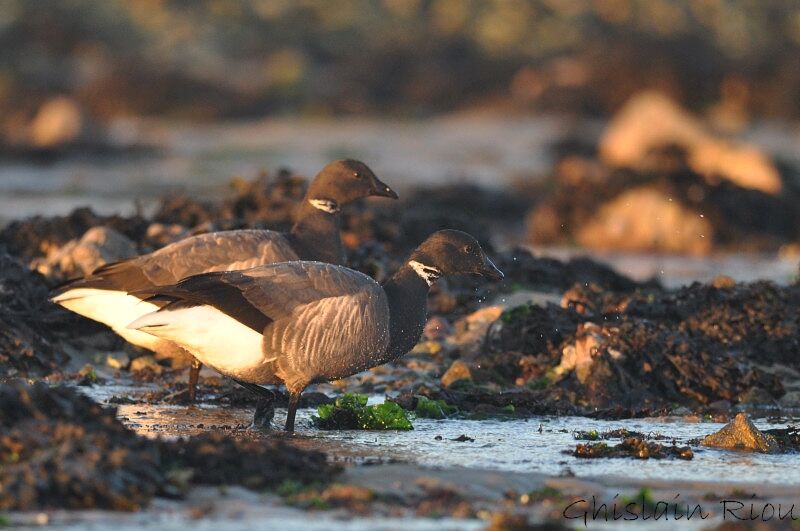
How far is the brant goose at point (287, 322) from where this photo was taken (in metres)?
8.71

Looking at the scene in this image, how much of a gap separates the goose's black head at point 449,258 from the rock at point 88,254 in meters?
3.46

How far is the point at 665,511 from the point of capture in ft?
22.1

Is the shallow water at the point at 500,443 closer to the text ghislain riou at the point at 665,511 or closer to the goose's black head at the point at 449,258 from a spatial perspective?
the text ghislain riou at the point at 665,511

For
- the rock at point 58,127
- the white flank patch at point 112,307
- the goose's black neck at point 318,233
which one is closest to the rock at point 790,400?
the goose's black neck at point 318,233

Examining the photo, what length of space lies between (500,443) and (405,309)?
3.75ft

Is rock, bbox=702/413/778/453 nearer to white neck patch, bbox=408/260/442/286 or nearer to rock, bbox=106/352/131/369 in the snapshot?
white neck patch, bbox=408/260/442/286

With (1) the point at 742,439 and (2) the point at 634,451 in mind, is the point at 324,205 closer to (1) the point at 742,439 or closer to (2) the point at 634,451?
(2) the point at 634,451

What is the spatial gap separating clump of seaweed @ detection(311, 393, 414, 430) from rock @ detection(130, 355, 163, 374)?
7.55 ft

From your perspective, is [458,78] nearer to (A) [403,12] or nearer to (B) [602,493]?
(A) [403,12]

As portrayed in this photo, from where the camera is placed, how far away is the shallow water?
7.67 m

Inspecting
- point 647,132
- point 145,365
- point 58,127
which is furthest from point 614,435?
point 58,127

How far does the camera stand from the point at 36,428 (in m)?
6.75

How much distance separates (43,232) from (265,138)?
59.1 feet

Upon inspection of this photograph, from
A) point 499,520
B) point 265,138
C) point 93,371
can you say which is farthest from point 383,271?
point 265,138
